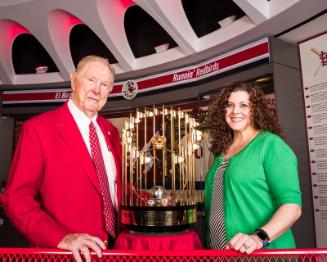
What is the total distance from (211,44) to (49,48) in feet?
8.63

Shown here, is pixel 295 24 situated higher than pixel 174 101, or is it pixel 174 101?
pixel 295 24

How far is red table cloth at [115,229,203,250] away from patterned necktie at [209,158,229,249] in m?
0.11

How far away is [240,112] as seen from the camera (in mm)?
1429

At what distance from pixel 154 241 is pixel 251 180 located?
46 cm

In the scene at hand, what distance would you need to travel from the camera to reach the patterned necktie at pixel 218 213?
1.32 meters

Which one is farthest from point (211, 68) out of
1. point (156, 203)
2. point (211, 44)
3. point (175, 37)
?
point (156, 203)

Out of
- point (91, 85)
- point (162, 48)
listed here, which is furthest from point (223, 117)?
point (162, 48)

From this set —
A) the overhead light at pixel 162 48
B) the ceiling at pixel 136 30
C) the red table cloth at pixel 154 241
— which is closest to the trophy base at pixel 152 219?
the red table cloth at pixel 154 241

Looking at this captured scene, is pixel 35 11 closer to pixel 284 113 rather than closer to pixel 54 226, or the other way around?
pixel 284 113

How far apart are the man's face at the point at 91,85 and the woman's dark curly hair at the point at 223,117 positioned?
0.58 metres

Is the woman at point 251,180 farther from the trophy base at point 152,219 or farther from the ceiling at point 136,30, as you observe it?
the ceiling at point 136,30

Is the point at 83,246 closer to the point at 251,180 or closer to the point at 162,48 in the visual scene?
the point at 251,180

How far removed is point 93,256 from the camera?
0.83 meters

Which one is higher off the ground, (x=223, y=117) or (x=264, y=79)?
(x=264, y=79)
